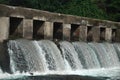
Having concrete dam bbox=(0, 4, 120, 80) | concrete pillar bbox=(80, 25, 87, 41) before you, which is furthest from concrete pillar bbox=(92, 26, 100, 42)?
concrete pillar bbox=(80, 25, 87, 41)

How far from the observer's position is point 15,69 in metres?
18.5

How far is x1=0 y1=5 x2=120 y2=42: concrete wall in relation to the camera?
19.8m

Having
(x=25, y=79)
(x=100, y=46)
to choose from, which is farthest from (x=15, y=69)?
(x=100, y=46)

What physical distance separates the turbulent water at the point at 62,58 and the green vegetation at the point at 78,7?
9722mm

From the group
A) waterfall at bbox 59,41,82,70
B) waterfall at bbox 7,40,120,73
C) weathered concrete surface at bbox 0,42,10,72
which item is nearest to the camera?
weathered concrete surface at bbox 0,42,10,72

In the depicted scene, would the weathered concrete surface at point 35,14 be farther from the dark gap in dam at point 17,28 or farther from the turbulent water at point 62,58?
the turbulent water at point 62,58

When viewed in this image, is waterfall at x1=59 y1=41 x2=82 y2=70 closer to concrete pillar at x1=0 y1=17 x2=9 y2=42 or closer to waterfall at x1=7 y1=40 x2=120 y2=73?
waterfall at x1=7 y1=40 x2=120 y2=73

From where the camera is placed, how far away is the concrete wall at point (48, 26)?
19.8 meters

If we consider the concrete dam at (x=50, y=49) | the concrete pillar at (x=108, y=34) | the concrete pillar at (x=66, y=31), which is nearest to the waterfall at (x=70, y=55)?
the concrete dam at (x=50, y=49)

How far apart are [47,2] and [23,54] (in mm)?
19399

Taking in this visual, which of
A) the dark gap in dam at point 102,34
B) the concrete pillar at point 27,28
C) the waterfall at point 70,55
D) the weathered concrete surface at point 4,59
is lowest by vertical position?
the dark gap in dam at point 102,34

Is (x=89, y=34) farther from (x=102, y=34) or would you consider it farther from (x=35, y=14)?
(x=35, y=14)

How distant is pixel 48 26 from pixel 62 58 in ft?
9.29

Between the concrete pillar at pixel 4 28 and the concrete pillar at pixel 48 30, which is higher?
the concrete pillar at pixel 4 28
